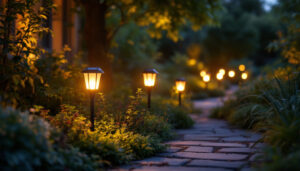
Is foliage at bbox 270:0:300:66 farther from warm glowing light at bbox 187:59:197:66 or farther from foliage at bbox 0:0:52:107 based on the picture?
warm glowing light at bbox 187:59:197:66

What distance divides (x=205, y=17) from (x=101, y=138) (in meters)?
8.60

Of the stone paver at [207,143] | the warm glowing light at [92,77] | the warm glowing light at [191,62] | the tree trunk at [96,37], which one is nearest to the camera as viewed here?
the warm glowing light at [92,77]

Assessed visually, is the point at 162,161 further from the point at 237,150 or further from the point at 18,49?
the point at 18,49

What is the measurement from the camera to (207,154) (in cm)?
523

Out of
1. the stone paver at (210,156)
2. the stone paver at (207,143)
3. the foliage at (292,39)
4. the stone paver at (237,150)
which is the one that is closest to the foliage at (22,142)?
the stone paver at (210,156)

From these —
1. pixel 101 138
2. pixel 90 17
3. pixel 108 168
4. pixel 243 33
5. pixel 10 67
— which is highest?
pixel 243 33

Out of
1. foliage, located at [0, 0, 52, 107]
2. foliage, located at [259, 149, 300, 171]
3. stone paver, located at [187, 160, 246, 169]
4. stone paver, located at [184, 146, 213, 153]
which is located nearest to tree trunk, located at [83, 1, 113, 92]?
foliage, located at [0, 0, 52, 107]

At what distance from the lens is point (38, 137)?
3.20 meters

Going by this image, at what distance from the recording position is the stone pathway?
4.44m

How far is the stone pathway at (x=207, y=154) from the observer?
14.6 ft

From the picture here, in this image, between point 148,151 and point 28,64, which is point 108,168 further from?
point 28,64

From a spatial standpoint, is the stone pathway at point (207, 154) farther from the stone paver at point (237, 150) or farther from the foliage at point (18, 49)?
the foliage at point (18, 49)

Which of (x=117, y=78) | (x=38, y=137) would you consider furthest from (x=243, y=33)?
(x=38, y=137)

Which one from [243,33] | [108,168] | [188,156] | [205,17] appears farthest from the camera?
[243,33]
